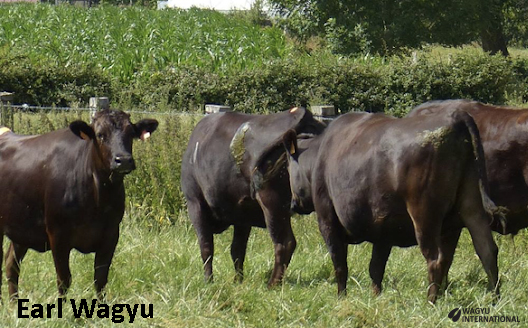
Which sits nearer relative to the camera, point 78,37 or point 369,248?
point 369,248

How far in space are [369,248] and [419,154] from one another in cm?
316

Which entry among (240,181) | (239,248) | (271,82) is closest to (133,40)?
(271,82)

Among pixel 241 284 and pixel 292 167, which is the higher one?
pixel 292 167

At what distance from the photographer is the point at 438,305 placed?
258 inches

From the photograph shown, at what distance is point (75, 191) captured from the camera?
6.93m

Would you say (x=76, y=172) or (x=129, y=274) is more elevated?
(x=76, y=172)

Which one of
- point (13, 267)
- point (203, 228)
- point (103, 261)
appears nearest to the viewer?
point (103, 261)

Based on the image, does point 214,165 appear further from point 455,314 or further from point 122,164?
point 455,314

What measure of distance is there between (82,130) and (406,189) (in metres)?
2.61

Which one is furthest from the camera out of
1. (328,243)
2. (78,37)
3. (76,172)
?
(78,37)

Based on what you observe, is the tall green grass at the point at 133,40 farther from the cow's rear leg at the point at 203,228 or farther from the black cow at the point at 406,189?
the black cow at the point at 406,189

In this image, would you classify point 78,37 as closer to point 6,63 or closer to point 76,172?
point 6,63

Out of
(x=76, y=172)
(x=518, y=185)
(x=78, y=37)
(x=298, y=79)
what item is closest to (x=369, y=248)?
(x=518, y=185)

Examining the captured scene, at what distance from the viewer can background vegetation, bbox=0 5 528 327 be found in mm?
6602
